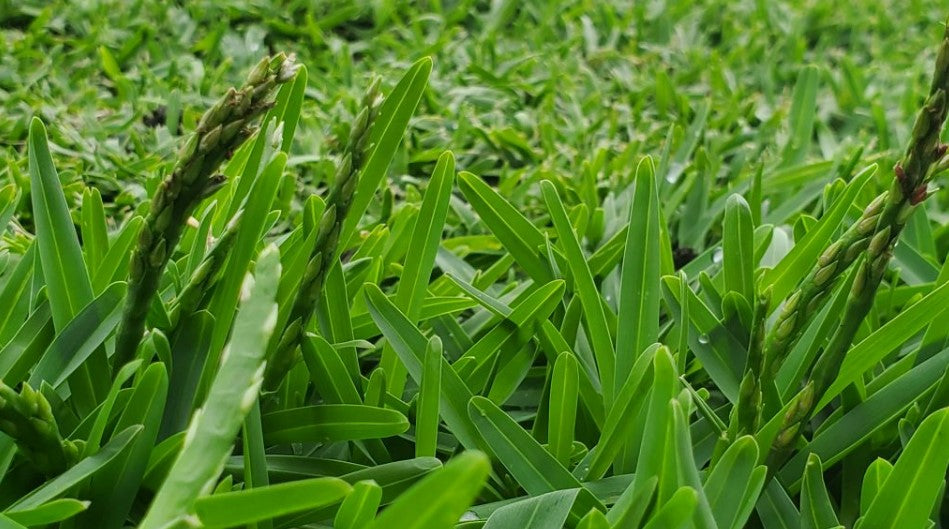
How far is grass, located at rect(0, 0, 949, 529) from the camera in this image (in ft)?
2.54

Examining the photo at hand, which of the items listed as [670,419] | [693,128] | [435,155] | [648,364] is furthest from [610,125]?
[670,419]

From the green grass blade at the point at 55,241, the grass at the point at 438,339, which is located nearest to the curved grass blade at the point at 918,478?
the grass at the point at 438,339

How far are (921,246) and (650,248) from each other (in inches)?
29.9

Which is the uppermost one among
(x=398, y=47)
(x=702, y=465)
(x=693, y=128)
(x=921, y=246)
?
(x=398, y=47)

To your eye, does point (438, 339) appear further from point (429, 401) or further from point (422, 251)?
point (422, 251)

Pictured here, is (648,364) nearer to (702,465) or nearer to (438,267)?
(702,465)

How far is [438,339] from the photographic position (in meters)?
0.92

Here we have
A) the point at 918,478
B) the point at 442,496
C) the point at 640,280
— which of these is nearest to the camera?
the point at 442,496

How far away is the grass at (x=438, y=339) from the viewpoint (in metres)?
0.77

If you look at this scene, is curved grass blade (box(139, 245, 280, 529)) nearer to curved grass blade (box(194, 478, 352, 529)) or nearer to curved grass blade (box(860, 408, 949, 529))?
curved grass blade (box(194, 478, 352, 529))

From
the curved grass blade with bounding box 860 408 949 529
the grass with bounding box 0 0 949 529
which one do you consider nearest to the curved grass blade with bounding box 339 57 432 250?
the grass with bounding box 0 0 949 529

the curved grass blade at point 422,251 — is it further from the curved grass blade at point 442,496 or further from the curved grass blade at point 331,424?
the curved grass blade at point 442,496

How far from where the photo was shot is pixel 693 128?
204 cm

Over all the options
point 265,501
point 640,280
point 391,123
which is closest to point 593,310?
point 640,280
